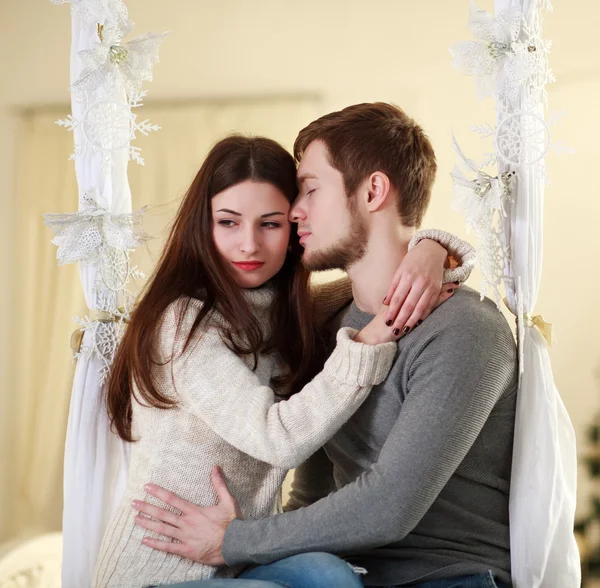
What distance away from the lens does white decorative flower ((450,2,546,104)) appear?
1.65m

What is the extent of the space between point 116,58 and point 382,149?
682 millimetres

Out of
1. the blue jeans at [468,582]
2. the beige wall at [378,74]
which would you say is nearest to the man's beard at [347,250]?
the blue jeans at [468,582]

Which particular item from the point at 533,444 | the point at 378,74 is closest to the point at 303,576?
the point at 533,444

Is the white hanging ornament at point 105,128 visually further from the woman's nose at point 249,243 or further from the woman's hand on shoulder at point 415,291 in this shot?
the woman's hand on shoulder at point 415,291

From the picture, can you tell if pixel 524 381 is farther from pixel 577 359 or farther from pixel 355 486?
pixel 577 359

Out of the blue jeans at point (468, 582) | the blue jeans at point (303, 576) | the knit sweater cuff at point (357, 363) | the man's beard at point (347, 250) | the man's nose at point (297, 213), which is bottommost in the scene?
the blue jeans at point (468, 582)

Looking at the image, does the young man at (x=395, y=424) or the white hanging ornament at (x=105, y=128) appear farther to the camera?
the white hanging ornament at (x=105, y=128)

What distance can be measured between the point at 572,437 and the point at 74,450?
1.17 m

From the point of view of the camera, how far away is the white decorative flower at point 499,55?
1653mm

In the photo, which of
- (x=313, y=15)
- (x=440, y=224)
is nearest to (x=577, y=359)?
(x=440, y=224)

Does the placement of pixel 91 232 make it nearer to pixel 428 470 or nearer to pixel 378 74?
pixel 428 470

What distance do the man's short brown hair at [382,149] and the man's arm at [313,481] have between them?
0.66 m

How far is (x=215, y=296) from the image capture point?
5.87 ft

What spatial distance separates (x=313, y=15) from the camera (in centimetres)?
399
